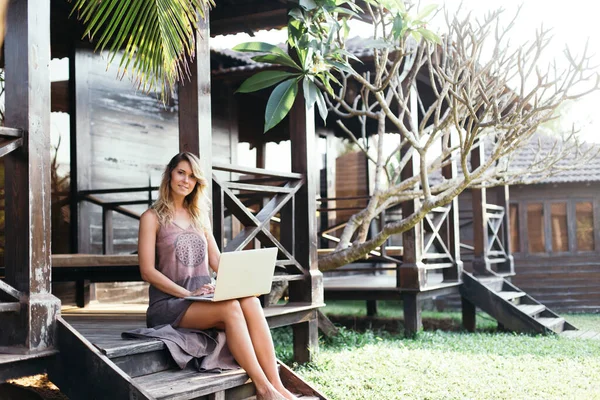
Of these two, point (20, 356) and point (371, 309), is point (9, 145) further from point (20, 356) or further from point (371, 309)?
point (371, 309)

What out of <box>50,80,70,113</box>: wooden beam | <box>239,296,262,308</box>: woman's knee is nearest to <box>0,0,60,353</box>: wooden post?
<box>239,296,262,308</box>: woman's knee

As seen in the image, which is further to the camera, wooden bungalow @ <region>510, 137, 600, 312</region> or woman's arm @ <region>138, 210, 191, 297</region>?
wooden bungalow @ <region>510, 137, 600, 312</region>

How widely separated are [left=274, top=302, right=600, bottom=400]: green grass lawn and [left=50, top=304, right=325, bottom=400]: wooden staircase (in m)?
1.65

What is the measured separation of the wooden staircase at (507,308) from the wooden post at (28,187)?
8136mm

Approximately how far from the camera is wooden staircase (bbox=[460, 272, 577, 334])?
424 inches

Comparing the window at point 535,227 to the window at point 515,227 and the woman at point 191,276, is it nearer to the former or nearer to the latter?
the window at point 515,227

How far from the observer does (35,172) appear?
4203 millimetres

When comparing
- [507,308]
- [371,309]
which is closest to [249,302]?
[507,308]

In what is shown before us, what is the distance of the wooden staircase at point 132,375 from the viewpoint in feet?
13.5

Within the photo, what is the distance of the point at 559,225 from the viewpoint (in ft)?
56.0

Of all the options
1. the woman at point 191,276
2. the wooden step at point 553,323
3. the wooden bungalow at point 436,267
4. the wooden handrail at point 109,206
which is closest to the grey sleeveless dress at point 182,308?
the woman at point 191,276

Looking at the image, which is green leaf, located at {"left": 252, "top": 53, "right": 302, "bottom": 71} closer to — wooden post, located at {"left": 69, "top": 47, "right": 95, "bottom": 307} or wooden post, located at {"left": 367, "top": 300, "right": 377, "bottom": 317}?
wooden post, located at {"left": 69, "top": 47, "right": 95, "bottom": 307}

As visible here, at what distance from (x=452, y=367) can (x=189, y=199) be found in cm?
372

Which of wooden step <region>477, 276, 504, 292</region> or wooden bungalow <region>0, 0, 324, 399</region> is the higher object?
wooden bungalow <region>0, 0, 324, 399</region>
